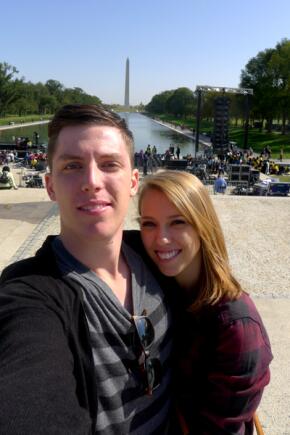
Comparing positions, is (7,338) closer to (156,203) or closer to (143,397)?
(143,397)

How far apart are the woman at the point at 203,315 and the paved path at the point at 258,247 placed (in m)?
0.76

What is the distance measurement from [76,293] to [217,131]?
2547 cm

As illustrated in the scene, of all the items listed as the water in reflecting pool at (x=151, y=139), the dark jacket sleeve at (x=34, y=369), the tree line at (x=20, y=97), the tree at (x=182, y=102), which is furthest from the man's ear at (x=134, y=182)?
the tree at (x=182, y=102)

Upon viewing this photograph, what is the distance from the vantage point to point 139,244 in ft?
6.75

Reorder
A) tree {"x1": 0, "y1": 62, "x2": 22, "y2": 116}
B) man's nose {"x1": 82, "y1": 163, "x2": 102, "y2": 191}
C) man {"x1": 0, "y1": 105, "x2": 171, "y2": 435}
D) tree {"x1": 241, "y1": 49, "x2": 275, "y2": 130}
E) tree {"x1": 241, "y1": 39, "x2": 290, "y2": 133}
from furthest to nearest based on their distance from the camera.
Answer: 1. tree {"x1": 0, "y1": 62, "x2": 22, "y2": 116}
2. tree {"x1": 241, "y1": 49, "x2": 275, "y2": 130}
3. tree {"x1": 241, "y1": 39, "x2": 290, "y2": 133}
4. man's nose {"x1": 82, "y1": 163, "x2": 102, "y2": 191}
5. man {"x1": 0, "y1": 105, "x2": 171, "y2": 435}

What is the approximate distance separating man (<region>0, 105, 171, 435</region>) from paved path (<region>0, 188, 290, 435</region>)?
1106 millimetres

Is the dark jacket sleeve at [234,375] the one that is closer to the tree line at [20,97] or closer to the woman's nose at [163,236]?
the woman's nose at [163,236]

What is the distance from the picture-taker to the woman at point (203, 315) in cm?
163

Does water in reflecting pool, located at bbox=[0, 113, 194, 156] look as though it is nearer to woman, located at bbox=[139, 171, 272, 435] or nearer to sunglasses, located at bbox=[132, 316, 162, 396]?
woman, located at bbox=[139, 171, 272, 435]

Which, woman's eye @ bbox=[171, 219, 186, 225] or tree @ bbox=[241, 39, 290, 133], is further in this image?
tree @ bbox=[241, 39, 290, 133]

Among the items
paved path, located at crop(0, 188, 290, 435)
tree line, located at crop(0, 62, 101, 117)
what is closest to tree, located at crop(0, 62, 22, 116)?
tree line, located at crop(0, 62, 101, 117)

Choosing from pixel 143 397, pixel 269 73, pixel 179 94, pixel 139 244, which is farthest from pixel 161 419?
pixel 179 94

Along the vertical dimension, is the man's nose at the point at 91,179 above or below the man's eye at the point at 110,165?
below

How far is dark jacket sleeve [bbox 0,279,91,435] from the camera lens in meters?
0.97
